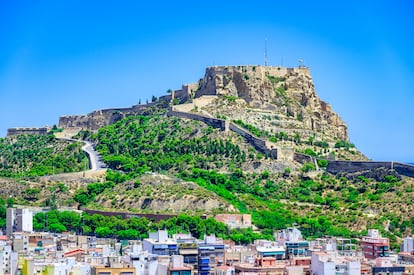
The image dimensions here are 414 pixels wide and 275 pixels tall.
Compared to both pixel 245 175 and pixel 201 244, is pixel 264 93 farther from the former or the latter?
pixel 201 244

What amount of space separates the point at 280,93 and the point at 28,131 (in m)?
28.8

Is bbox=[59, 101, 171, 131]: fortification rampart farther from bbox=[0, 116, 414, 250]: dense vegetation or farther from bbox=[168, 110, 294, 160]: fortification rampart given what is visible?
bbox=[168, 110, 294, 160]: fortification rampart

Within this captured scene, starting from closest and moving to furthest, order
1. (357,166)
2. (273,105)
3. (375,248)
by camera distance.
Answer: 1. (375,248)
2. (357,166)
3. (273,105)

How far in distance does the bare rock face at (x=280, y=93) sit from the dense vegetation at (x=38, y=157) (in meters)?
10.9

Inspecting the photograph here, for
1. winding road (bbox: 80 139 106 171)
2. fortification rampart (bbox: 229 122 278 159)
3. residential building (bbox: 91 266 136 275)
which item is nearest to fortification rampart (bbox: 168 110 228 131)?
fortification rampart (bbox: 229 122 278 159)

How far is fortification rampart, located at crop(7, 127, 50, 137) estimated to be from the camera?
109 meters

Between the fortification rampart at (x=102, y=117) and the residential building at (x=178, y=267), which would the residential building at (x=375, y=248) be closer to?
the residential building at (x=178, y=267)

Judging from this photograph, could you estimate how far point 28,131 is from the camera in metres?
111

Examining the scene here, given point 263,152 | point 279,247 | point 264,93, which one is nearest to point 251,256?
point 279,247

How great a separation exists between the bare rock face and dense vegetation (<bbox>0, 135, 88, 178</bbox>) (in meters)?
10.9

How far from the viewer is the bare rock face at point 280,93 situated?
298ft

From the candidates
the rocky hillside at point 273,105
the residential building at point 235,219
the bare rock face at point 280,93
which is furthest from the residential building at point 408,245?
the bare rock face at point 280,93

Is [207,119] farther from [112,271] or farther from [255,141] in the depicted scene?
[112,271]

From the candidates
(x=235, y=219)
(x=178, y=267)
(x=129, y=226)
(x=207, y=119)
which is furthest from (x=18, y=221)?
(x=207, y=119)
